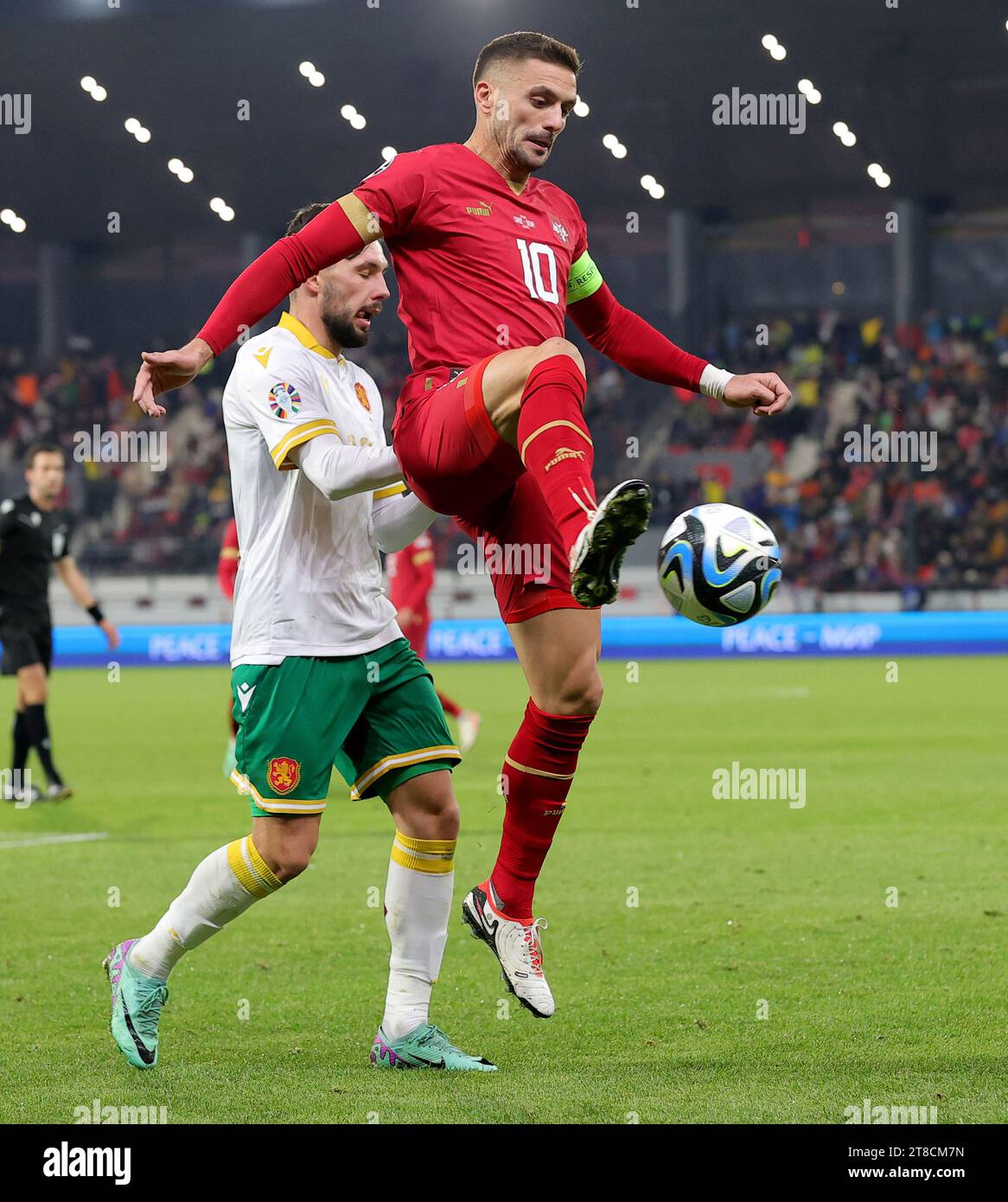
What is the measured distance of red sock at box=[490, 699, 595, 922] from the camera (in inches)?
176

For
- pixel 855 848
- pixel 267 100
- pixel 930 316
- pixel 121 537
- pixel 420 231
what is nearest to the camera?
pixel 420 231

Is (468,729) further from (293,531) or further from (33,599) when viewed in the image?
(293,531)

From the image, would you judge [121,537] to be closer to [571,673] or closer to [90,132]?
[90,132]

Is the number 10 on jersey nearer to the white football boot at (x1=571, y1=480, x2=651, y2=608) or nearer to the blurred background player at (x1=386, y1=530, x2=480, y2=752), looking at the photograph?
the white football boot at (x1=571, y1=480, x2=651, y2=608)

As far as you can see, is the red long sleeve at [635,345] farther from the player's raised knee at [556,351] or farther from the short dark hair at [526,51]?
the player's raised knee at [556,351]

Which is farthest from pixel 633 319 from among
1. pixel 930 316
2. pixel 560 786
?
pixel 930 316

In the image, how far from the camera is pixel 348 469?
3932 mm

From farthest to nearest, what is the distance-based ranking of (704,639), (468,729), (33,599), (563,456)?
(704,639), (468,729), (33,599), (563,456)

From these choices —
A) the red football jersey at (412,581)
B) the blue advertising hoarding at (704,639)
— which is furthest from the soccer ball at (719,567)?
the blue advertising hoarding at (704,639)

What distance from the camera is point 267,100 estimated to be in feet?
73.3

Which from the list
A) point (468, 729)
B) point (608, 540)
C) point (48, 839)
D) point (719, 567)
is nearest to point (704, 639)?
point (468, 729)

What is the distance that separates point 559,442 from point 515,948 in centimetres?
150

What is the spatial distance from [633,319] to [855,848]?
147 inches

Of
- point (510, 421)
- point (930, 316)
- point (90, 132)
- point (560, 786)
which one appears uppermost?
point (90, 132)
